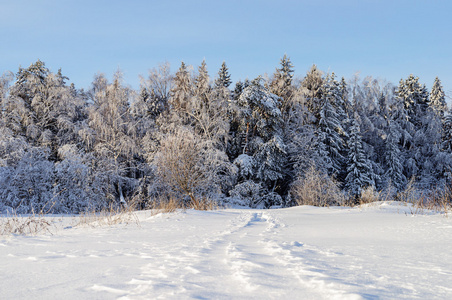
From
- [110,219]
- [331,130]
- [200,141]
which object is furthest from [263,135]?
[110,219]

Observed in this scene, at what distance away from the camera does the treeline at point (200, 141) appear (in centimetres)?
1992

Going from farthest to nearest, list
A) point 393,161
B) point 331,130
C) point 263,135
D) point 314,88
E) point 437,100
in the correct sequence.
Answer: point 437,100 → point 314,88 → point 393,161 → point 331,130 → point 263,135

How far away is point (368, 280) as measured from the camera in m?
2.04

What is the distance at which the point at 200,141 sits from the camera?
23766mm

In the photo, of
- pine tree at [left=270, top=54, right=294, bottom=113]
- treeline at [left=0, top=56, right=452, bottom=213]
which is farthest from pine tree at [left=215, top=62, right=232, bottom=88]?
pine tree at [left=270, top=54, right=294, bottom=113]

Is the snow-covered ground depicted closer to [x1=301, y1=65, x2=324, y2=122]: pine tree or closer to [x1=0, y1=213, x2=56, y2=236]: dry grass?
[x1=0, y1=213, x2=56, y2=236]: dry grass

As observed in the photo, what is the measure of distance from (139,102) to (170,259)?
23595 millimetres

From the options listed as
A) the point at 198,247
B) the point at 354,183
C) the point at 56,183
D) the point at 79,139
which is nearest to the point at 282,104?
the point at 354,183

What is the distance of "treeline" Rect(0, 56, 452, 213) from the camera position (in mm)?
19922

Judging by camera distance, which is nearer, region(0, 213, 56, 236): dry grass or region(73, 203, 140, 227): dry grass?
region(0, 213, 56, 236): dry grass

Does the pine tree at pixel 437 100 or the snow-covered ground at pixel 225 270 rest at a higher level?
the pine tree at pixel 437 100

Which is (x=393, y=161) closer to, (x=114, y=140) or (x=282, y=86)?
(x=282, y=86)

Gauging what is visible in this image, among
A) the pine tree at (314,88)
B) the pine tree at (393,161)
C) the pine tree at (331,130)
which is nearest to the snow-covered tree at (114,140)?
the pine tree at (331,130)

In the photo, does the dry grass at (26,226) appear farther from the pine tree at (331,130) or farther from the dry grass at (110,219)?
the pine tree at (331,130)
